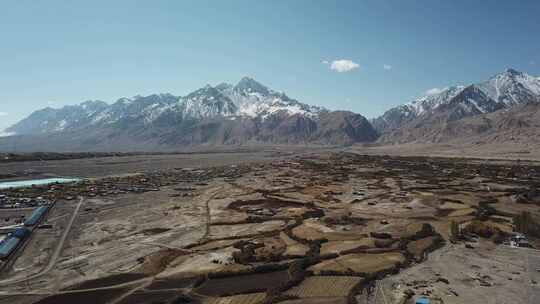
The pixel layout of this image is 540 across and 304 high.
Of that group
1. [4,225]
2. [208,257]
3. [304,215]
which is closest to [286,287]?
[208,257]

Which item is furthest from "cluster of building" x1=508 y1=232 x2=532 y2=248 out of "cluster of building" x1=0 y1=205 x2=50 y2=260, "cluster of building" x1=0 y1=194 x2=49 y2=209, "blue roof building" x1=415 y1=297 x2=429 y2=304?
"cluster of building" x1=0 y1=194 x2=49 y2=209

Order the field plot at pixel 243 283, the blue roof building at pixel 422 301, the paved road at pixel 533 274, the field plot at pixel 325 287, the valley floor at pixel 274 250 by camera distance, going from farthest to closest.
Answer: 1. the field plot at pixel 243 283
2. the valley floor at pixel 274 250
3. the field plot at pixel 325 287
4. the paved road at pixel 533 274
5. the blue roof building at pixel 422 301

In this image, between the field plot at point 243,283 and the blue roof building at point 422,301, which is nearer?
the blue roof building at point 422,301

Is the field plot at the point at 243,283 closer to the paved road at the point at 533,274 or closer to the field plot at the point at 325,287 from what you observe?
the field plot at the point at 325,287

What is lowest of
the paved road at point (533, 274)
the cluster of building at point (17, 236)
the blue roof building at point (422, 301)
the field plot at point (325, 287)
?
the paved road at point (533, 274)

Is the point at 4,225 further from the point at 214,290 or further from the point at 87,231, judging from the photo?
the point at 214,290

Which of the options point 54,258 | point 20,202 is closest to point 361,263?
point 54,258

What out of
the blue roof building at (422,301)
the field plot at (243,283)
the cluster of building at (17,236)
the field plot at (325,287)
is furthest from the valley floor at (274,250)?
the blue roof building at (422,301)

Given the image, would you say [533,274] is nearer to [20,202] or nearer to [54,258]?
[54,258]

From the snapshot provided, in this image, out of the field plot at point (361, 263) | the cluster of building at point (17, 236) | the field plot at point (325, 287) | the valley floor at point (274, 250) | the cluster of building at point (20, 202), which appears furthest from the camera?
the cluster of building at point (20, 202)
